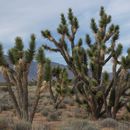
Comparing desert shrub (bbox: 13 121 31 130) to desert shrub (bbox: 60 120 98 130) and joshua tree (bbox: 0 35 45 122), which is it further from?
joshua tree (bbox: 0 35 45 122)

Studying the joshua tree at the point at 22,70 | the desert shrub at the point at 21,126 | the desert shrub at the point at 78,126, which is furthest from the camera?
the joshua tree at the point at 22,70

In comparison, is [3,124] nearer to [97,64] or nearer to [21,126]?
[21,126]

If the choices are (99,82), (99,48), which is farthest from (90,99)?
(99,48)

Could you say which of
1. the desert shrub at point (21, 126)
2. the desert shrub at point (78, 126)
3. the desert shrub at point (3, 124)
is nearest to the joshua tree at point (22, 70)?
the desert shrub at point (78, 126)

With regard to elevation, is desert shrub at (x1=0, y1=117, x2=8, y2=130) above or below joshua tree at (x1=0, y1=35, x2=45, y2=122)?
below

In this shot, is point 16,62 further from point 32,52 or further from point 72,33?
point 72,33

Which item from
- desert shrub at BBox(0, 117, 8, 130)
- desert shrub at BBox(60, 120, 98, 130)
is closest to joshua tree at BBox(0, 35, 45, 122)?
desert shrub at BBox(60, 120, 98, 130)

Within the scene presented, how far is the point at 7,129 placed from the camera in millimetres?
11859

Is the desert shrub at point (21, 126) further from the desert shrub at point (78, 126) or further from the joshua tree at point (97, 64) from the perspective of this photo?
the joshua tree at point (97, 64)

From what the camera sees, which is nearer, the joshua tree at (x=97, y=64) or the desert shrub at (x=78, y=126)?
the desert shrub at (x=78, y=126)

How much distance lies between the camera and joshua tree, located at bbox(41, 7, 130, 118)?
19828 mm

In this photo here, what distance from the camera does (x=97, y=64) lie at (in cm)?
2039

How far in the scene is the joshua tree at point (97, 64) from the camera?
65.1 ft

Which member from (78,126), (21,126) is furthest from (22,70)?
(21,126)
